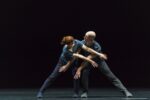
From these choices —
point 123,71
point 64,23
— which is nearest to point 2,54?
point 64,23

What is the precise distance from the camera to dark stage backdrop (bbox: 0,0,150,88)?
20516 millimetres

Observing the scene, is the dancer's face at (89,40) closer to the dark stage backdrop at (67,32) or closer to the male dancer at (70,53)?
the male dancer at (70,53)

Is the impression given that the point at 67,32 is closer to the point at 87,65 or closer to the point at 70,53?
the point at 87,65

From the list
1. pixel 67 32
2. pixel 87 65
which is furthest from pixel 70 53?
pixel 67 32

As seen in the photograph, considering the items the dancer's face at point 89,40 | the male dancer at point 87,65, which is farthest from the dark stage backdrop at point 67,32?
the dancer's face at point 89,40

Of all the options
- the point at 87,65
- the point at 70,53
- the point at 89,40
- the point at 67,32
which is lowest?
the point at 87,65

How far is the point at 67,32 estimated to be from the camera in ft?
68.0

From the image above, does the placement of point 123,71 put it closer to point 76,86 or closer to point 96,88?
point 96,88

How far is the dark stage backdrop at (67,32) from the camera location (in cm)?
2052

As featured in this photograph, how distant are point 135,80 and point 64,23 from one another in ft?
9.72

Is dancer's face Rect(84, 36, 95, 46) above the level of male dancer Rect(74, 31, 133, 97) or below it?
above

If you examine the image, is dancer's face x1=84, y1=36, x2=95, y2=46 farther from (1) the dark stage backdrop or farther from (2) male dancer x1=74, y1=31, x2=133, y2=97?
(1) the dark stage backdrop

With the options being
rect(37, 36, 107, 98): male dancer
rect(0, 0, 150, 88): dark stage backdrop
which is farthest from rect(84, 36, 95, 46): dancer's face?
rect(0, 0, 150, 88): dark stage backdrop

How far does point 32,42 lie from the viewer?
817 inches
